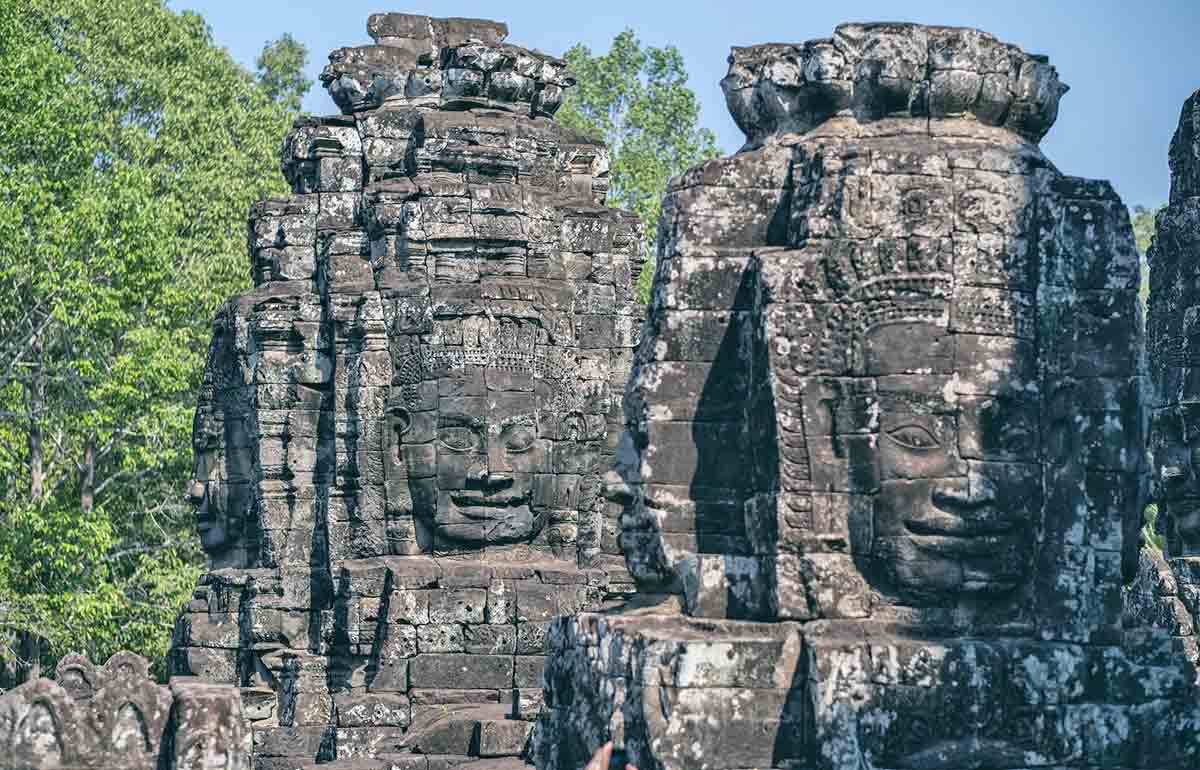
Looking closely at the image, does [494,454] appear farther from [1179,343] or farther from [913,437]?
[913,437]

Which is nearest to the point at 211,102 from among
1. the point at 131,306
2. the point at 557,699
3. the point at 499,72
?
the point at 131,306

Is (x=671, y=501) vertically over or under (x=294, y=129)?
under

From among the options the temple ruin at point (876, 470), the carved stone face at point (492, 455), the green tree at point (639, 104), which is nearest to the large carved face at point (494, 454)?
the carved stone face at point (492, 455)

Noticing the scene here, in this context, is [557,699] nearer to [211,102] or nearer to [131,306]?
[131,306]

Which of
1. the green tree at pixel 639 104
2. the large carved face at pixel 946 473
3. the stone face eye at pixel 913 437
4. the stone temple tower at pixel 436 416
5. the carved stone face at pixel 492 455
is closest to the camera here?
the large carved face at pixel 946 473

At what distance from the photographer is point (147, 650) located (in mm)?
35344

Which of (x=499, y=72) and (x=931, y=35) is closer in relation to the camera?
(x=931, y=35)

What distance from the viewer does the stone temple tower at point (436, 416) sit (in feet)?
75.0

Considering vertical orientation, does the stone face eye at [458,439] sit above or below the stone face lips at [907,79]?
below

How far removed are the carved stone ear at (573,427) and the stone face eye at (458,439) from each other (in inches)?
30.5

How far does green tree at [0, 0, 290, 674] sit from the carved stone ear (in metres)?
11.6

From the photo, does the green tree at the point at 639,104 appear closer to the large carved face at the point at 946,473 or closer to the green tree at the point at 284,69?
the green tree at the point at 284,69

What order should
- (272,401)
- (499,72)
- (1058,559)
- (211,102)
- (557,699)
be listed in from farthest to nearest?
1. (211,102)
2. (272,401)
3. (499,72)
4. (557,699)
5. (1058,559)

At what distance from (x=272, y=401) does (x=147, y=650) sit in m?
9.51
